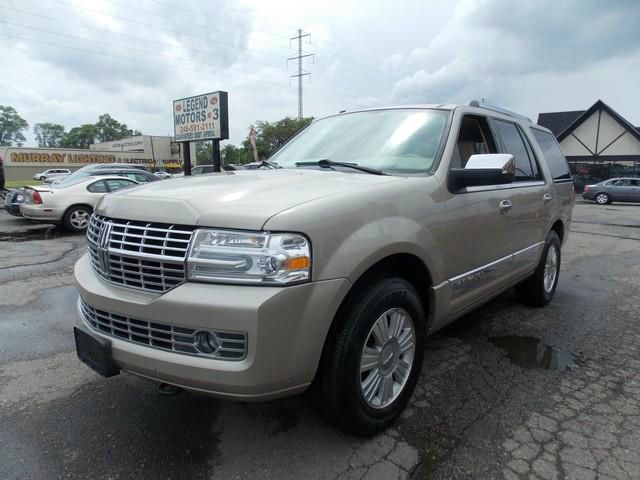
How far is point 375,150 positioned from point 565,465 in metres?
2.13

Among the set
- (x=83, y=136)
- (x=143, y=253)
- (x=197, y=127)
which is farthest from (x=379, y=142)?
(x=83, y=136)

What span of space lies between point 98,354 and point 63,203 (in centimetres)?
941

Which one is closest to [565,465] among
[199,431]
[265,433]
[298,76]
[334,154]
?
[265,433]

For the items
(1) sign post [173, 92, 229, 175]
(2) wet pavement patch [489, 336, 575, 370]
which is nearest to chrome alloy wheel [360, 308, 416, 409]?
(2) wet pavement patch [489, 336, 575, 370]

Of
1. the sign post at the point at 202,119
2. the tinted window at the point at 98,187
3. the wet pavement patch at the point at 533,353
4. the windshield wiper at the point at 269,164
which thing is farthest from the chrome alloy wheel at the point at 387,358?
the sign post at the point at 202,119

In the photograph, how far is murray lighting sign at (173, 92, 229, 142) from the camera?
579 inches

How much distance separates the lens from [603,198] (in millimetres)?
24062

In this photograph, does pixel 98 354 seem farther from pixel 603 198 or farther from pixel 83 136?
pixel 83 136

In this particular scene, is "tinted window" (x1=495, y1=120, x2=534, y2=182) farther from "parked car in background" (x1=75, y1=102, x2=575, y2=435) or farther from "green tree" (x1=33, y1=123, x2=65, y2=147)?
"green tree" (x1=33, y1=123, x2=65, y2=147)

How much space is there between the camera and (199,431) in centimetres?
257

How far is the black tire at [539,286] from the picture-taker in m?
4.67

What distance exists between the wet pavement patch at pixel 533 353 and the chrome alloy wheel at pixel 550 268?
1097 mm

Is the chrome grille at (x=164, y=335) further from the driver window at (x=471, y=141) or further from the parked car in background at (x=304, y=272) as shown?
the driver window at (x=471, y=141)

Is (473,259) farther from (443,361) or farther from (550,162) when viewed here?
(550,162)
